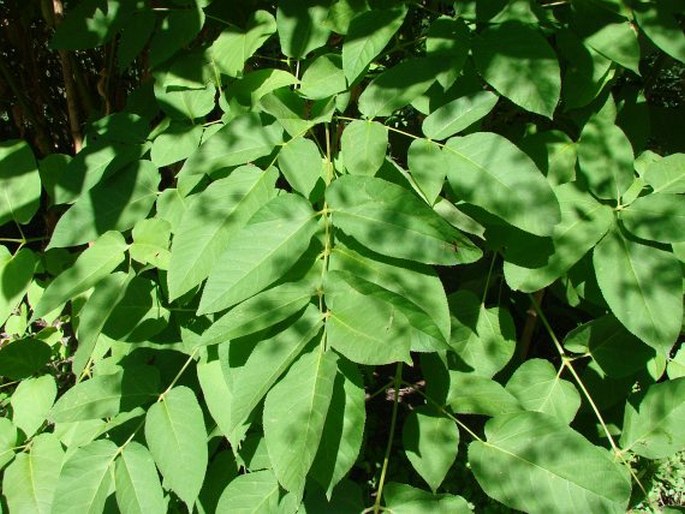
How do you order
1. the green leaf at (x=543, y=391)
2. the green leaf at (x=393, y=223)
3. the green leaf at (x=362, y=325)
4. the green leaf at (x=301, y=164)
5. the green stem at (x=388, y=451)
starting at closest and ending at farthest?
the green leaf at (x=362, y=325), the green leaf at (x=393, y=223), the green leaf at (x=301, y=164), the green stem at (x=388, y=451), the green leaf at (x=543, y=391)

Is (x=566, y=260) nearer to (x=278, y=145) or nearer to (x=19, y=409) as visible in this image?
(x=278, y=145)

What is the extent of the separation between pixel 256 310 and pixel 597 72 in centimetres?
100

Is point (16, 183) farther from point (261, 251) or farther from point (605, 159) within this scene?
point (605, 159)

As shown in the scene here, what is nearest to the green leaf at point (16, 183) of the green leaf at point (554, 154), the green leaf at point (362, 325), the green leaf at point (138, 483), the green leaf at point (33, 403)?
the green leaf at point (33, 403)

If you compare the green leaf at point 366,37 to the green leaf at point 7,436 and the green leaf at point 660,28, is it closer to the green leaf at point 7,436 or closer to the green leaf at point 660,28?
the green leaf at point 660,28

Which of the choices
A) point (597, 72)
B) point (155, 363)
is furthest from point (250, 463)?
point (597, 72)

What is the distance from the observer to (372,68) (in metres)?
1.74

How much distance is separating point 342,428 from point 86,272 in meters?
0.71

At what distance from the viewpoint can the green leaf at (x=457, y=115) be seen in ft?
4.51

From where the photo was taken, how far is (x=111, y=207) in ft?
5.17

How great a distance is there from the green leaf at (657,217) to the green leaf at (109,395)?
120 centimetres

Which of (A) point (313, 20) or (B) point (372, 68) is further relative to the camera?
(B) point (372, 68)

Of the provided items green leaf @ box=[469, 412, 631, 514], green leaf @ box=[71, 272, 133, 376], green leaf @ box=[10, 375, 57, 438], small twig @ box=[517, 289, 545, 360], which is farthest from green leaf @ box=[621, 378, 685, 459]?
green leaf @ box=[10, 375, 57, 438]

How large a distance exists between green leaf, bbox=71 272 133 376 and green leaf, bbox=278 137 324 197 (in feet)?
1.49
